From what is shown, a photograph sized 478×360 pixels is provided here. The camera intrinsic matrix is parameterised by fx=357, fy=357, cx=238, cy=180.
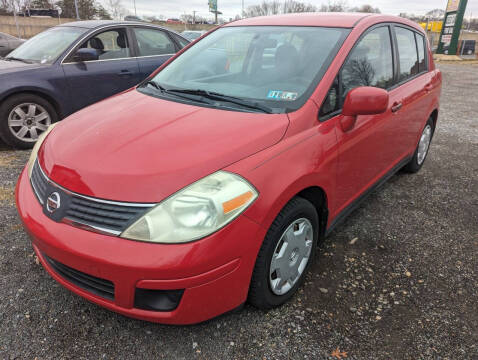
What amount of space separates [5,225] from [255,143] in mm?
2351

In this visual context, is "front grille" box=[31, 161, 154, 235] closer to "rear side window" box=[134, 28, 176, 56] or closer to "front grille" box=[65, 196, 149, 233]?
"front grille" box=[65, 196, 149, 233]

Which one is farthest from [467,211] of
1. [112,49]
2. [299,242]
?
[112,49]

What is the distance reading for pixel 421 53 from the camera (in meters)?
3.81

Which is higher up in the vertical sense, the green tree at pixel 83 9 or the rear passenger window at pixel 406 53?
the green tree at pixel 83 9

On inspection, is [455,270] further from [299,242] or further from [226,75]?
[226,75]

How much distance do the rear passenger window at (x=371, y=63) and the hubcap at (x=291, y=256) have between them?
93 centimetres

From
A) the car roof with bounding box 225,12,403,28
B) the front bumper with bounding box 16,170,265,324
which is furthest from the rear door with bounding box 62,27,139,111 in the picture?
the front bumper with bounding box 16,170,265,324

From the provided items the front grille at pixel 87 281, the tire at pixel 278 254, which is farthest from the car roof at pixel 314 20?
the front grille at pixel 87 281

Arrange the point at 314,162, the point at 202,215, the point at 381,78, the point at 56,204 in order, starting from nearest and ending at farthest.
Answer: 1. the point at 202,215
2. the point at 56,204
3. the point at 314,162
4. the point at 381,78

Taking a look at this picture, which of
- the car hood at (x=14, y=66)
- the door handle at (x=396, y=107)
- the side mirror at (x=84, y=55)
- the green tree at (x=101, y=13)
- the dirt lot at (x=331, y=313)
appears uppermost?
the green tree at (x=101, y=13)

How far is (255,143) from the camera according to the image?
1.84m

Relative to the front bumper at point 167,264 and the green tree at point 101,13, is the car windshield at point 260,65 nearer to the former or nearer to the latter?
the front bumper at point 167,264

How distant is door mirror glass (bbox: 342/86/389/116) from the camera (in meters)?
2.19

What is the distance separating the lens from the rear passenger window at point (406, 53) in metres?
3.23
